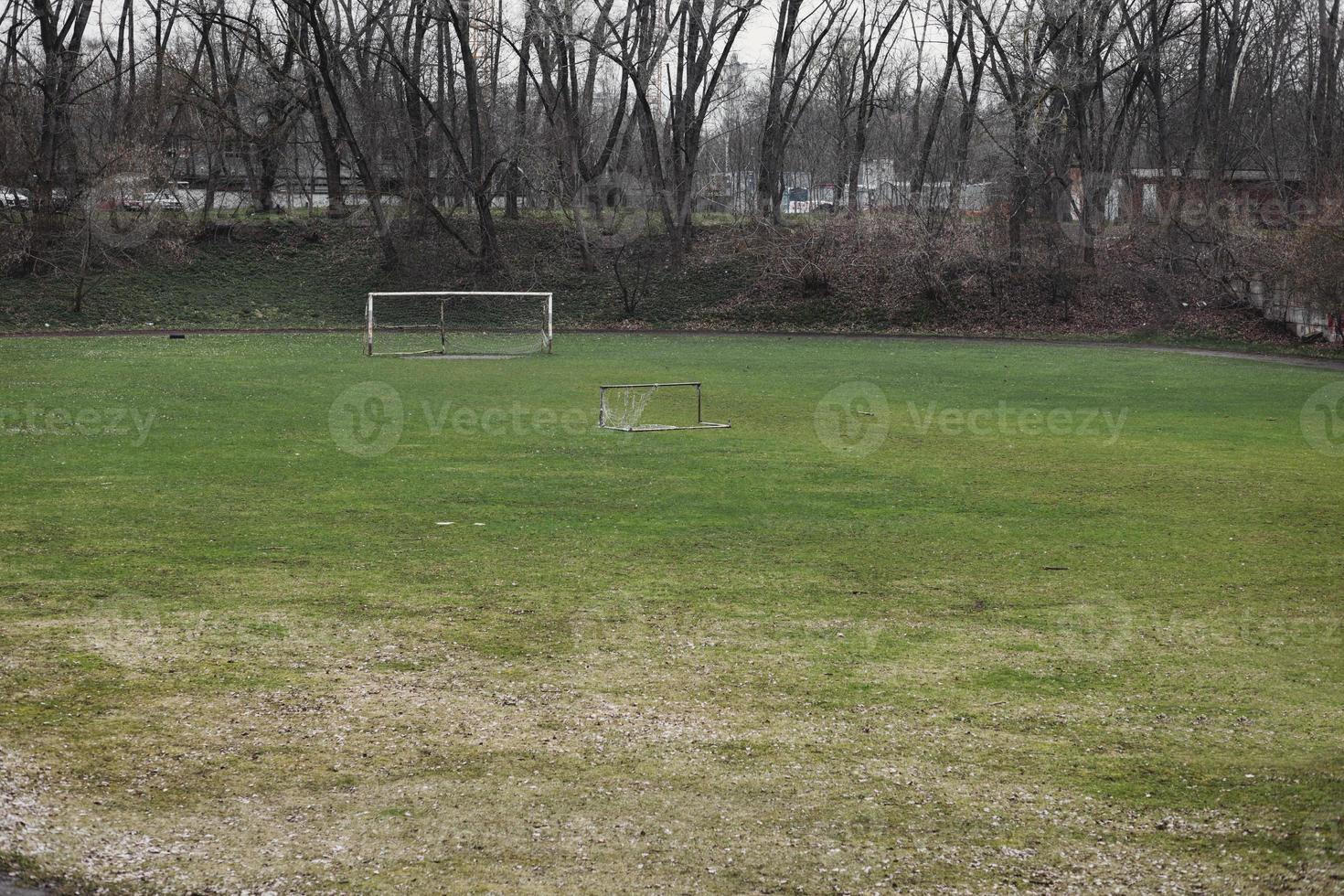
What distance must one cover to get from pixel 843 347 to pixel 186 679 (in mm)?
28136

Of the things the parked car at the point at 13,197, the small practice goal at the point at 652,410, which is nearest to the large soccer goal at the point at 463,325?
the small practice goal at the point at 652,410

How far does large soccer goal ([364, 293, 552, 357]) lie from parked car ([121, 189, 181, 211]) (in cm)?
848

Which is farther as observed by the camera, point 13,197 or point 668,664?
point 13,197

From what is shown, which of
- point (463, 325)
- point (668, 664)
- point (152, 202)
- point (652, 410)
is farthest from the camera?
point (152, 202)

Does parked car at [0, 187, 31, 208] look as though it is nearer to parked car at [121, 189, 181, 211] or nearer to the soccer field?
parked car at [121, 189, 181, 211]

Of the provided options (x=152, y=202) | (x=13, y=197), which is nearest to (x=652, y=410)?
(x=152, y=202)

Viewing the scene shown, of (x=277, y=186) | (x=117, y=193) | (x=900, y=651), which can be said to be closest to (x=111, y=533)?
(x=900, y=651)

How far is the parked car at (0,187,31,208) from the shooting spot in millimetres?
41969

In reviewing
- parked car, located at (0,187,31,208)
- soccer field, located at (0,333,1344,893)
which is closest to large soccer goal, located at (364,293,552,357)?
parked car, located at (0,187,31,208)

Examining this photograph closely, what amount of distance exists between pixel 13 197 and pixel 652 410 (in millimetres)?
35432

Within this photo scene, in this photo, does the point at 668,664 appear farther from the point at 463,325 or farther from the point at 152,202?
the point at 152,202

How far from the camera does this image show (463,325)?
40719 mm

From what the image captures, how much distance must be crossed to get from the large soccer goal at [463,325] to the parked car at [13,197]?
12101 mm

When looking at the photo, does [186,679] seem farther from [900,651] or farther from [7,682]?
[900,651]
